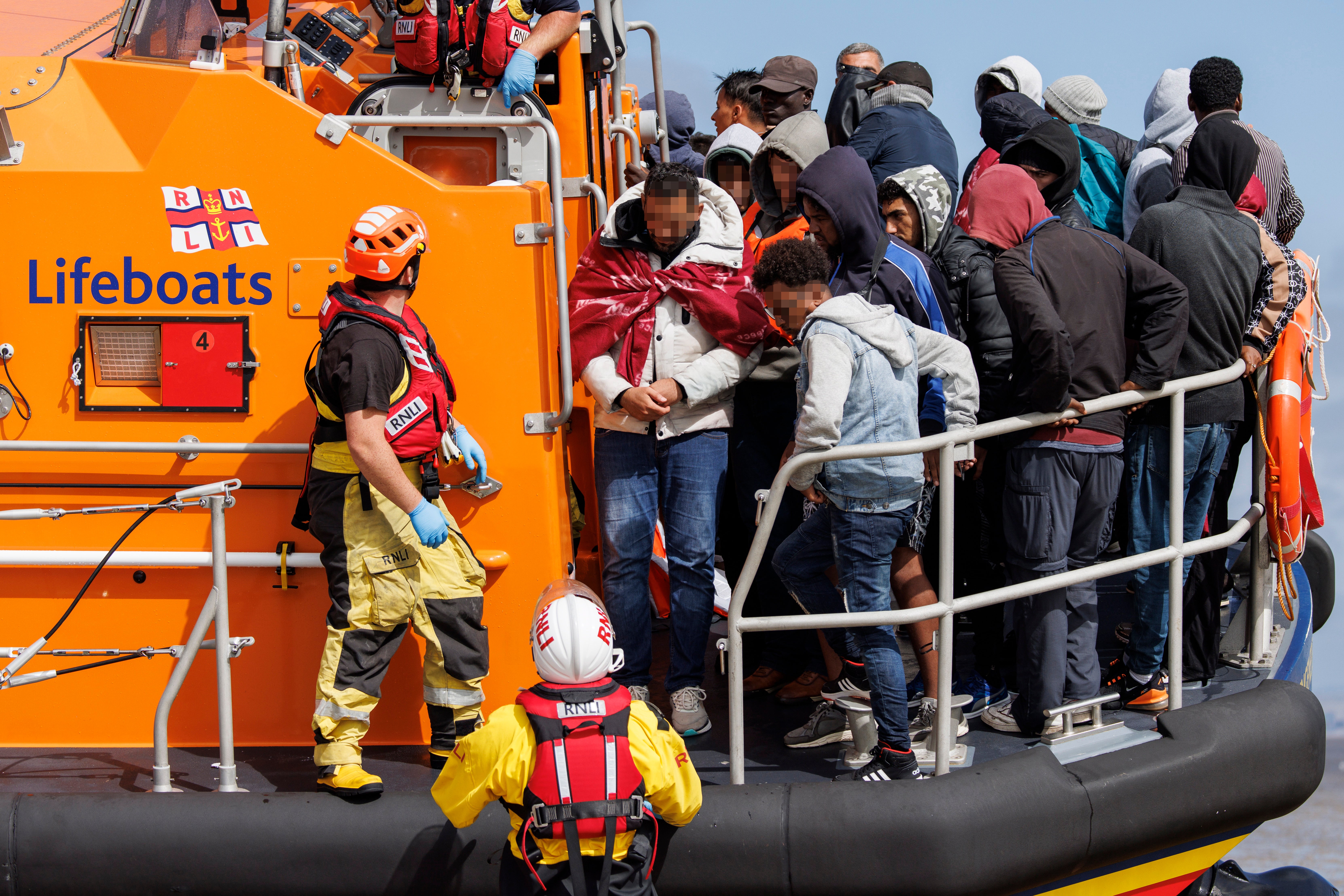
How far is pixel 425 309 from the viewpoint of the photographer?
337 cm

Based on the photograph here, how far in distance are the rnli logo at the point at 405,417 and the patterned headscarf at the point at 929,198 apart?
5.53 ft

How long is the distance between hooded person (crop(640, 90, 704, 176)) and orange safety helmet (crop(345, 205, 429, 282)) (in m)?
3.83

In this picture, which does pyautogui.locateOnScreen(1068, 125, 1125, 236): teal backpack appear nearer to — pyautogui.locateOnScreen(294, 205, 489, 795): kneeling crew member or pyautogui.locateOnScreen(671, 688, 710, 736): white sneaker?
pyautogui.locateOnScreen(671, 688, 710, 736): white sneaker

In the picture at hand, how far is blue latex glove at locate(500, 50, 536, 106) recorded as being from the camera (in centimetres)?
389

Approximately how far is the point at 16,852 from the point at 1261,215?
14.3 feet

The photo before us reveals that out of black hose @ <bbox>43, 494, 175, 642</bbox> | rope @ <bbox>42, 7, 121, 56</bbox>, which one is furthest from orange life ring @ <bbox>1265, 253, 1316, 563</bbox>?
rope @ <bbox>42, 7, 121, 56</bbox>

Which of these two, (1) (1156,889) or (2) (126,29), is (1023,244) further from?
(2) (126,29)

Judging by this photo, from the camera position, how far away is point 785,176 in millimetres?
3863

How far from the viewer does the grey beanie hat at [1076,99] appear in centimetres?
505

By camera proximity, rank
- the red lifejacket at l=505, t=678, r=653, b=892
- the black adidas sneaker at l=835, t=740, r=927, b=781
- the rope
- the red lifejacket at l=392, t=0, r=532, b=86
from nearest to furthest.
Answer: the red lifejacket at l=505, t=678, r=653, b=892, the black adidas sneaker at l=835, t=740, r=927, b=781, the rope, the red lifejacket at l=392, t=0, r=532, b=86

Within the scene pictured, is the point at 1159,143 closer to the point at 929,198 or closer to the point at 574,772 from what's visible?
the point at 929,198

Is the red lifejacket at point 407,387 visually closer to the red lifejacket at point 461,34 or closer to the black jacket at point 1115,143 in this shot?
the red lifejacket at point 461,34

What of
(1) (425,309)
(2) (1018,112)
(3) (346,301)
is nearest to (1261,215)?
(2) (1018,112)

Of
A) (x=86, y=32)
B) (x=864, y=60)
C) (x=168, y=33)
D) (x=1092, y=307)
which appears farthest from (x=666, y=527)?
(x=864, y=60)
